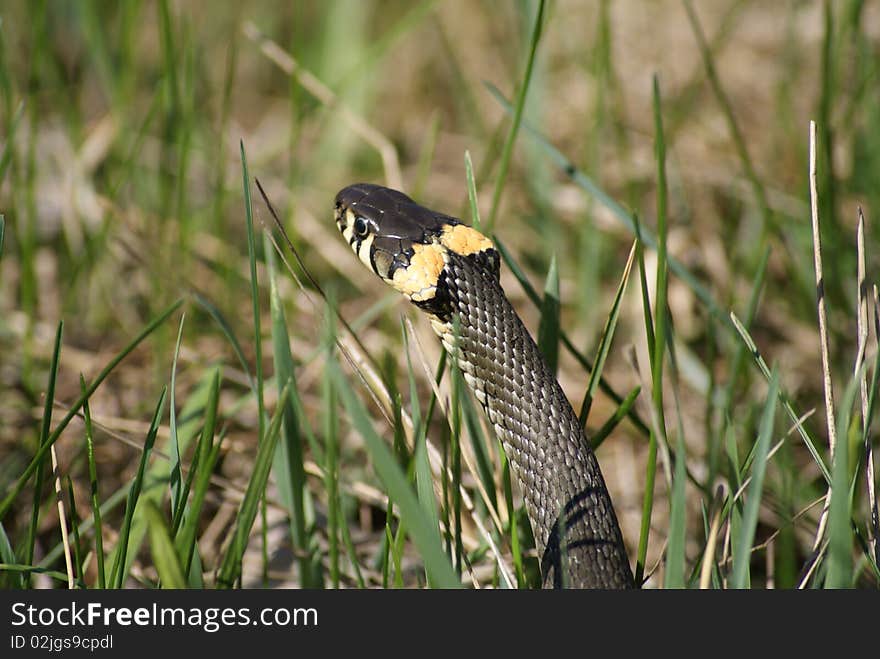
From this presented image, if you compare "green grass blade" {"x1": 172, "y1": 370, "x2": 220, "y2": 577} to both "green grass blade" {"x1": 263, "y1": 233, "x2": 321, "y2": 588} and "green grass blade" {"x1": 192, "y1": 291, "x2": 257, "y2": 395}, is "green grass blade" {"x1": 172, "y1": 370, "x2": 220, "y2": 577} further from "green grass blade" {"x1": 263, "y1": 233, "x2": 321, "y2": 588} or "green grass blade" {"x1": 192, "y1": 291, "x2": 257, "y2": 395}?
→ "green grass blade" {"x1": 192, "y1": 291, "x2": 257, "y2": 395}

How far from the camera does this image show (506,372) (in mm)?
2574

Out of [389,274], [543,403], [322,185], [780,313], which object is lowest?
[543,403]

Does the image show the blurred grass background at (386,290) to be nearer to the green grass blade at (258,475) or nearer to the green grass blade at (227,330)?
the green grass blade at (258,475)

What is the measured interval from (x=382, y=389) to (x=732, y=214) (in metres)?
3.03

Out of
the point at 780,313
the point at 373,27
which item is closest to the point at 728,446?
the point at 780,313

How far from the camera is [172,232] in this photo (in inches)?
186

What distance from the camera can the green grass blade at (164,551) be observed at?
5.28 feet

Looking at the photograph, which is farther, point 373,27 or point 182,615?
point 373,27

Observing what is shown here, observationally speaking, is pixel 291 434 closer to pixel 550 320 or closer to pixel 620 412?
pixel 620 412

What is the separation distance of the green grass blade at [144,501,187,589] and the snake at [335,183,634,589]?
2.19ft

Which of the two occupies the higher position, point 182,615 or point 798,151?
A: point 798,151

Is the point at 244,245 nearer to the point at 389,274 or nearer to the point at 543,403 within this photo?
the point at 389,274

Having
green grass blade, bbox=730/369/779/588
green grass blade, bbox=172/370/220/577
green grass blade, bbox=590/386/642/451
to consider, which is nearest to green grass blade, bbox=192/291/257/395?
green grass blade, bbox=172/370/220/577

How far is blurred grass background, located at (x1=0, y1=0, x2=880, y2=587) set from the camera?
206cm
